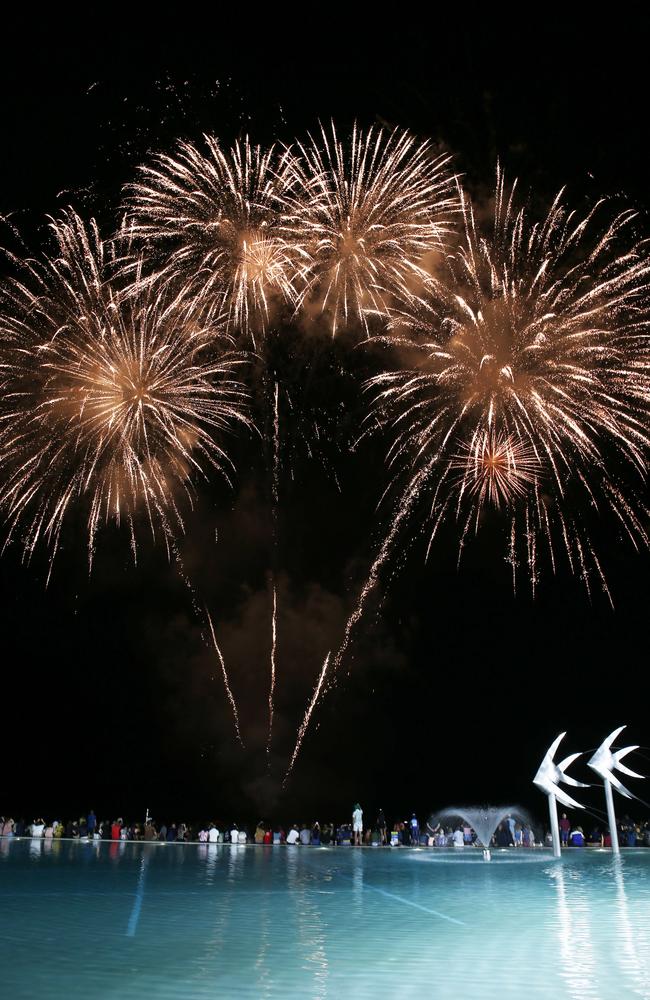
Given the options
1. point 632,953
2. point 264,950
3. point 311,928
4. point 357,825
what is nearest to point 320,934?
point 311,928

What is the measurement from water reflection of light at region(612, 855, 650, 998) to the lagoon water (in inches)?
0.8

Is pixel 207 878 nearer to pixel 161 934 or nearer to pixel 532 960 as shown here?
pixel 161 934

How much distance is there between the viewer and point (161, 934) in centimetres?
986

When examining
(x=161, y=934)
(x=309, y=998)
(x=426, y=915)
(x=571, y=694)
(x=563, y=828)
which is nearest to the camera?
(x=309, y=998)

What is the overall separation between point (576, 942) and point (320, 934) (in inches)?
114

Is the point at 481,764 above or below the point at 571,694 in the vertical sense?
below

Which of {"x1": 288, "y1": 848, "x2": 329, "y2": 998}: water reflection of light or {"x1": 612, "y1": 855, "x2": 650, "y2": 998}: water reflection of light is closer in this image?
{"x1": 612, "y1": 855, "x2": 650, "y2": 998}: water reflection of light

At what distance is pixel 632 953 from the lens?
8883 mm

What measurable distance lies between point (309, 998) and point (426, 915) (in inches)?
229

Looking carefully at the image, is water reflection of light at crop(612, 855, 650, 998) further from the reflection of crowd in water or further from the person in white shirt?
the reflection of crowd in water

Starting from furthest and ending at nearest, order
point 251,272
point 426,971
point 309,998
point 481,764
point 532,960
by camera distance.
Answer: point 481,764
point 251,272
point 532,960
point 426,971
point 309,998

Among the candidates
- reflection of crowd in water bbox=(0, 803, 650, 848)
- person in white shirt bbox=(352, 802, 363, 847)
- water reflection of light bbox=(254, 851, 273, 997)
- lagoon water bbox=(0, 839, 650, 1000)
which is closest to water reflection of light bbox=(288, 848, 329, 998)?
lagoon water bbox=(0, 839, 650, 1000)

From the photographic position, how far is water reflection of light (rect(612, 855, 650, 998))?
746cm

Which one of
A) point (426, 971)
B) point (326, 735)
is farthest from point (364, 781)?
point (426, 971)
